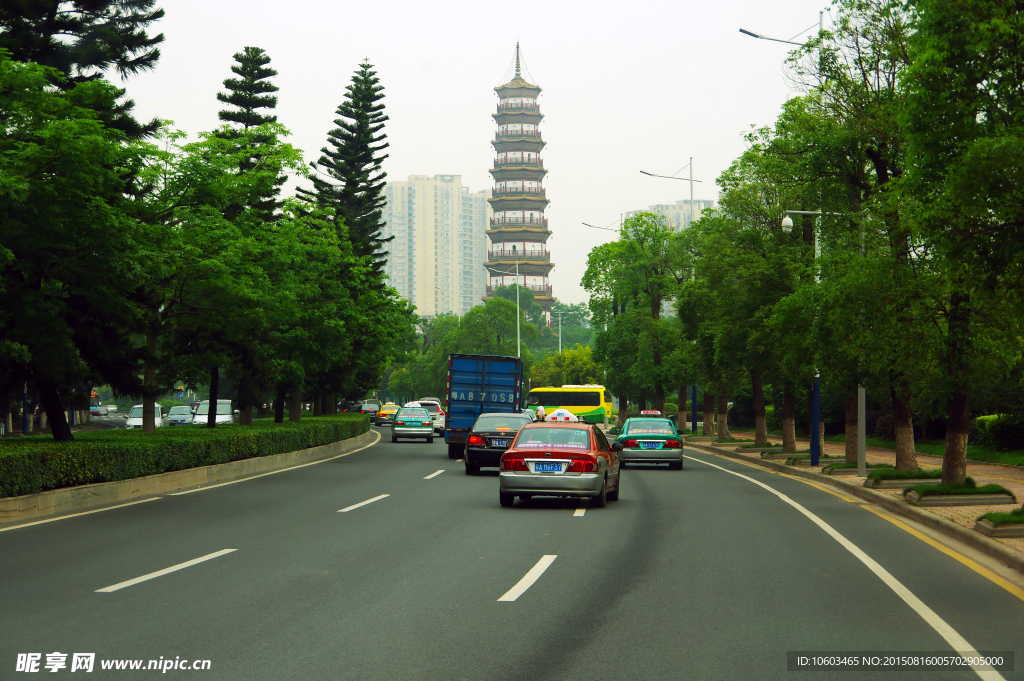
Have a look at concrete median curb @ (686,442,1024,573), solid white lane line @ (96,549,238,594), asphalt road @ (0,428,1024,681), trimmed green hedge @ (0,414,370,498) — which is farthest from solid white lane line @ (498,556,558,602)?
trimmed green hedge @ (0,414,370,498)

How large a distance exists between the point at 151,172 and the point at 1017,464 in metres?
24.6

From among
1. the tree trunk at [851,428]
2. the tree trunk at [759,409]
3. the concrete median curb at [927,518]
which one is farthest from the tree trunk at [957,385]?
the tree trunk at [759,409]

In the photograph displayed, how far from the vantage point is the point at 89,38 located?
28156 millimetres

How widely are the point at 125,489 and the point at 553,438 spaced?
8307mm

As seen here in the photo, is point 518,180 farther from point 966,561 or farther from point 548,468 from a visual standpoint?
point 966,561

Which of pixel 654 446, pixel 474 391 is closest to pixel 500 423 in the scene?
pixel 654 446

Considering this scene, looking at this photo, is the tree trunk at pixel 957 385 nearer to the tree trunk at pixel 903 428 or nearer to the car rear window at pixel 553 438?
the tree trunk at pixel 903 428

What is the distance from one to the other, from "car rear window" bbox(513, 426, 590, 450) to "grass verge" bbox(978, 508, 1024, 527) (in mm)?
6322

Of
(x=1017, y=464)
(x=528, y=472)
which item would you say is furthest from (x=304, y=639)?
(x=1017, y=464)

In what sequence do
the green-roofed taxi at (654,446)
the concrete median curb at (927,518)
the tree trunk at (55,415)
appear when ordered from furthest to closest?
the green-roofed taxi at (654,446) < the tree trunk at (55,415) < the concrete median curb at (927,518)

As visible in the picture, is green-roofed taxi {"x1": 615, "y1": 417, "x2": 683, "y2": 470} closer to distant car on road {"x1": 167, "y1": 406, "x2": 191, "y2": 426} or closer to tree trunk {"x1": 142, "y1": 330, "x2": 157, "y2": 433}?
tree trunk {"x1": 142, "y1": 330, "x2": 157, "y2": 433}

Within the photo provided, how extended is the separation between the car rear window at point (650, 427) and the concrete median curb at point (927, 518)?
343cm

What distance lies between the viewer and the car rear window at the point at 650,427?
28969mm

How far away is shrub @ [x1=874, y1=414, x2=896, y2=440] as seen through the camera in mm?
40406
